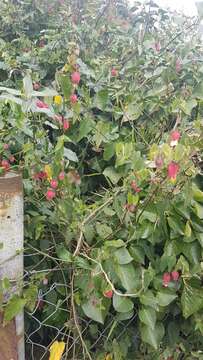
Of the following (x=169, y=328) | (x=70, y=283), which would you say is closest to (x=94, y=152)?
(x=70, y=283)

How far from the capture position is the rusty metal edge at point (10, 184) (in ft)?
3.17

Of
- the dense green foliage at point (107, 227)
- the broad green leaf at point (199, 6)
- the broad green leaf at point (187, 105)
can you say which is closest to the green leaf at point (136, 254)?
the dense green foliage at point (107, 227)

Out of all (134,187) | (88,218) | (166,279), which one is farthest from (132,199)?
(166,279)

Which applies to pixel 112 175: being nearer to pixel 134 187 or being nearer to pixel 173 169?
pixel 134 187

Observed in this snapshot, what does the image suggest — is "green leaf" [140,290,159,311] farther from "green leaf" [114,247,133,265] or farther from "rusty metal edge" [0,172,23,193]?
"rusty metal edge" [0,172,23,193]

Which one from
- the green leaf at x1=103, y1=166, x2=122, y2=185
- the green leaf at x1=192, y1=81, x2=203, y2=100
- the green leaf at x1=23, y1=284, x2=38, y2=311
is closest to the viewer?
the green leaf at x1=23, y1=284, x2=38, y2=311

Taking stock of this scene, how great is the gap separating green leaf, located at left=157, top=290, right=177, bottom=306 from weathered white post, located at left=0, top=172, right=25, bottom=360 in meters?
0.35

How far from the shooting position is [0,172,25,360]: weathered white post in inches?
38.5

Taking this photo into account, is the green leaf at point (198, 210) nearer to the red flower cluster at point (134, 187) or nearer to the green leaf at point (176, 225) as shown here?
the green leaf at point (176, 225)

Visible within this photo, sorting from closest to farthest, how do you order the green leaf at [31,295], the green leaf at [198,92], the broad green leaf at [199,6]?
1. the green leaf at [31,295]
2. the green leaf at [198,92]
3. the broad green leaf at [199,6]

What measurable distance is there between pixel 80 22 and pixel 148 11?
397mm

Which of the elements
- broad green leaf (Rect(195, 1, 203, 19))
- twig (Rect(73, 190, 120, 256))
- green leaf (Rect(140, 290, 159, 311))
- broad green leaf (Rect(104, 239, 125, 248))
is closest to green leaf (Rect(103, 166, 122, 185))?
twig (Rect(73, 190, 120, 256))

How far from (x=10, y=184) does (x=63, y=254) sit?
0.28m

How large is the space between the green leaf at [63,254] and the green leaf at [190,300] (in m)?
0.32
